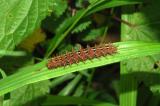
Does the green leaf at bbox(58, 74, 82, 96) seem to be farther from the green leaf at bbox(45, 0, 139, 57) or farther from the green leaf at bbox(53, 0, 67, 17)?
the green leaf at bbox(53, 0, 67, 17)

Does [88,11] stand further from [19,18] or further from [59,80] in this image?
[59,80]

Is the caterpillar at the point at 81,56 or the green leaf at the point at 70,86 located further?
the green leaf at the point at 70,86

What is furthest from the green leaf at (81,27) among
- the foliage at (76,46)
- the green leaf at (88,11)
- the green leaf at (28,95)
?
the green leaf at (28,95)

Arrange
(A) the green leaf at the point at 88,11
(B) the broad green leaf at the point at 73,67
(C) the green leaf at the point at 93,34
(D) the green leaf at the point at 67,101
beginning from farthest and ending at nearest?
(C) the green leaf at the point at 93,34 < (D) the green leaf at the point at 67,101 < (A) the green leaf at the point at 88,11 < (B) the broad green leaf at the point at 73,67

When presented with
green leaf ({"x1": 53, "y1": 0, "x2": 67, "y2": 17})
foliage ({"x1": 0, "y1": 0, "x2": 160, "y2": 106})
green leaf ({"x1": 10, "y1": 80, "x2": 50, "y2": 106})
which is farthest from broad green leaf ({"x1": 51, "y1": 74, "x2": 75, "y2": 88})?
green leaf ({"x1": 53, "y1": 0, "x2": 67, "y2": 17})

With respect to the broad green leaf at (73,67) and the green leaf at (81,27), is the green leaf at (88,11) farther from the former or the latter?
the broad green leaf at (73,67)

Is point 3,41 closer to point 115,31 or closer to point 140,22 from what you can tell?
point 140,22
